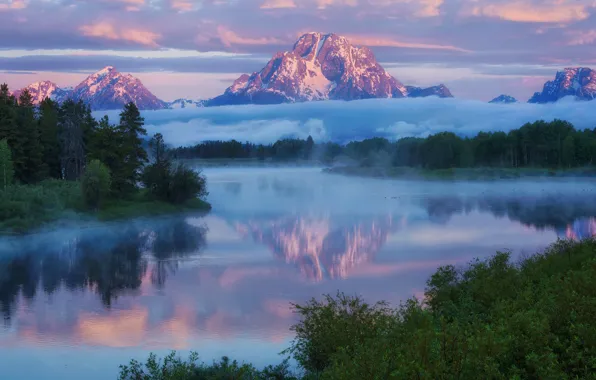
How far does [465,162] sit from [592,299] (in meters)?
143

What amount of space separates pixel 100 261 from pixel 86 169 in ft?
79.1

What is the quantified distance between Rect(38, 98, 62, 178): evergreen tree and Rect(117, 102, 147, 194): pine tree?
1077 cm

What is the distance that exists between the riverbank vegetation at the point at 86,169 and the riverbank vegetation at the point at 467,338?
4766cm

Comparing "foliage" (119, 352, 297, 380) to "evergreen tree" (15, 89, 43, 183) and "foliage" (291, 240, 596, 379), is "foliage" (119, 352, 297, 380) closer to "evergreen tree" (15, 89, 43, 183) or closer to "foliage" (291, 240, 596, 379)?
"foliage" (291, 240, 596, 379)

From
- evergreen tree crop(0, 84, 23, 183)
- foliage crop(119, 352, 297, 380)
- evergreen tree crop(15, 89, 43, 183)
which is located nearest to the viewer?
foliage crop(119, 352, 297, 380)

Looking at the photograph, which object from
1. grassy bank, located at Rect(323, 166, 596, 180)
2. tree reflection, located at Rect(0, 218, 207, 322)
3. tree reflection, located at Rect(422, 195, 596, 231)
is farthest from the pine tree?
grassy bank, located at Rect(323, 166, 596, 180)

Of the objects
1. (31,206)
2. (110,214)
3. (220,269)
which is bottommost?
(220,269)

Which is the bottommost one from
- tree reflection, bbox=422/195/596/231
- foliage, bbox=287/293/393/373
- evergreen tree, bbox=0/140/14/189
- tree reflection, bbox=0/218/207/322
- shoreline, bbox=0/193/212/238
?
tree reflection, bbox=422/195/596/231

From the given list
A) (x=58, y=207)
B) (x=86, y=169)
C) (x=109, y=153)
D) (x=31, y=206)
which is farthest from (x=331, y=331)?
(x=109, y=153)

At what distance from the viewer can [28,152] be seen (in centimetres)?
8131

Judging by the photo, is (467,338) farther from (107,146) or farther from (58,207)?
(107,146)

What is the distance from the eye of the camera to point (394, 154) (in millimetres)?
189250

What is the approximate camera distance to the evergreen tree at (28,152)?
7906 cm

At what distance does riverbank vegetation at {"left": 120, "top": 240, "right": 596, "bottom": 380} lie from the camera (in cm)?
1277
